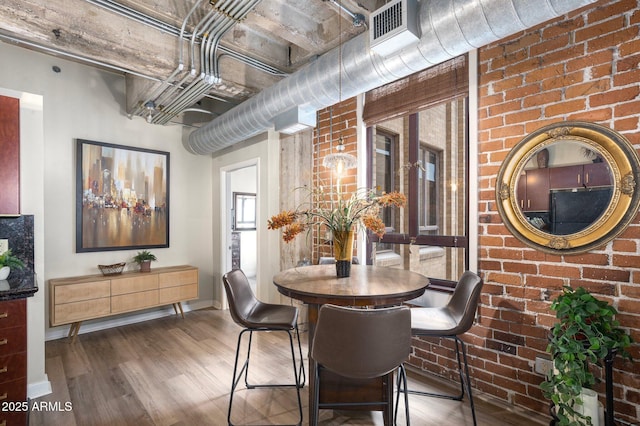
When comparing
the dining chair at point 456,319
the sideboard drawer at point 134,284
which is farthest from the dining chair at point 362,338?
the sideboard drawer at point 134,284

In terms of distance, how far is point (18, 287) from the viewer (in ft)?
7.07

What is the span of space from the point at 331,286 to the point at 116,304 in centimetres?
320

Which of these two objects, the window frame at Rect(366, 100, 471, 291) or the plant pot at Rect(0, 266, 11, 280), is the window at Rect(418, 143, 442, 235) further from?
the plant pot at Rect(0, 266, 11, 280)

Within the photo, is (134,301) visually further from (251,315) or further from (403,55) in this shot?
(403,55)

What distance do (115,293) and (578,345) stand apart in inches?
172

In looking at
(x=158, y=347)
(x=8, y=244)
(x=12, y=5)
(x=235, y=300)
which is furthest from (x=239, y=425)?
(x=12, y=5)

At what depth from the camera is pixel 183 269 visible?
4469 millimetres

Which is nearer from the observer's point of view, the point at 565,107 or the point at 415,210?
the point at 565,107

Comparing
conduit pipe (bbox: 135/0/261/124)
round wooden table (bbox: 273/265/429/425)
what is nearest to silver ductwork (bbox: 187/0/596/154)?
conduit pipe (bbox: 135/0/261/124)

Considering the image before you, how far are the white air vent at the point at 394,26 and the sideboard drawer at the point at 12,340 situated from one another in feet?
9.63

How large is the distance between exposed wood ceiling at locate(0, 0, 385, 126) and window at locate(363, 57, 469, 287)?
0.74 meters

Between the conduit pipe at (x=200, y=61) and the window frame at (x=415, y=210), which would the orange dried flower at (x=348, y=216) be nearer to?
the window frame at (x=415, y=210)

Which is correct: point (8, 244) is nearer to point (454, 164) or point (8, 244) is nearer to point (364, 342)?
point (364, 342)

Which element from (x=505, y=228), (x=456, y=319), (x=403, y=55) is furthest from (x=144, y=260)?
(x=505, y=228)
